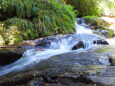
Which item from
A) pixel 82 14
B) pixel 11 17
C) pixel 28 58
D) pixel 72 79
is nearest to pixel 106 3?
pixel 82 14

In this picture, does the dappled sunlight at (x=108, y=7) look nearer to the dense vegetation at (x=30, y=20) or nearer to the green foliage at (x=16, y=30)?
the dense vegetation at (x=30, y=20)

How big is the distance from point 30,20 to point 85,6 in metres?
9.26

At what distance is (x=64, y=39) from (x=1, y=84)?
4695 mm

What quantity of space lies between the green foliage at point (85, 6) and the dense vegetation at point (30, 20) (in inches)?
261

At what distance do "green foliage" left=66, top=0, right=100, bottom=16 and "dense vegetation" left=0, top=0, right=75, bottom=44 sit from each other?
6637mm

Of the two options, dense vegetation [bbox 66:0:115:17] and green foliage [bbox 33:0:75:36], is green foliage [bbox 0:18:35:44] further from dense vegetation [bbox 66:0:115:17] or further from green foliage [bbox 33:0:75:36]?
dense vegetation [bbox 66:0:115:17]

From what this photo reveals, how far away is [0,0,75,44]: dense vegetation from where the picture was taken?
247 inches

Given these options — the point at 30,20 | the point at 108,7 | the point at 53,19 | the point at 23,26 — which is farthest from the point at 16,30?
the point at 108,7

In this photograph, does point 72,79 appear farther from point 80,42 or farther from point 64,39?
point 64,39

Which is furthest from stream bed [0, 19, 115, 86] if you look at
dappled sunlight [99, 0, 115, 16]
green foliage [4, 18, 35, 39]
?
dappled sunlight [99, 0, 115, 16]

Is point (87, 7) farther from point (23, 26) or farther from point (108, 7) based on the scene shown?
point (23, 26)

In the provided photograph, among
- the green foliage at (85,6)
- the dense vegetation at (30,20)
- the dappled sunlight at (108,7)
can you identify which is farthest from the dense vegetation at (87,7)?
the dense vegetation at (30,20)

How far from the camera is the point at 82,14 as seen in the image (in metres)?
15.0

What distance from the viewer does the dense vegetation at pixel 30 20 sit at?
6.27 m
